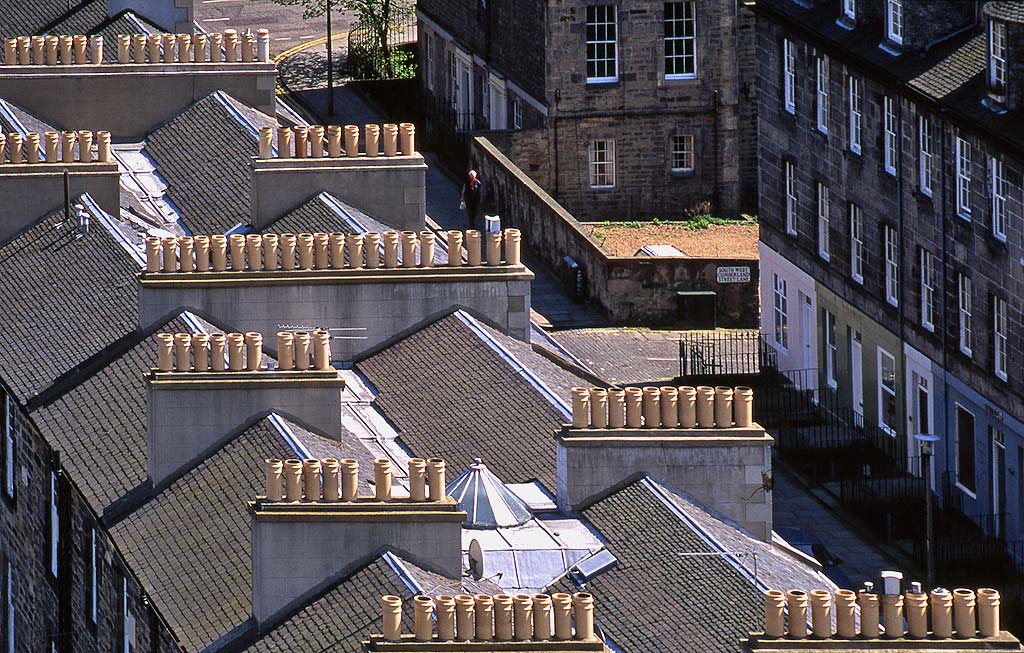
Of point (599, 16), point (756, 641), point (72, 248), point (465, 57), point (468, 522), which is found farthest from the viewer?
point (465, 57)

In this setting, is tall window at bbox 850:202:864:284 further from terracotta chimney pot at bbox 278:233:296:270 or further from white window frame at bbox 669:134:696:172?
terracotta chimney pot at bbox 278:233:296:270

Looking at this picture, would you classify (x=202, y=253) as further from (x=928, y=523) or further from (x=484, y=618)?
(x=484, y=618)

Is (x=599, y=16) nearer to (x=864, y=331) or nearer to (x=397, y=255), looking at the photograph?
(x=864, y=331)

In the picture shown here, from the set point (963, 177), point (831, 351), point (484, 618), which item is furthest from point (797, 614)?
point (831, 351)

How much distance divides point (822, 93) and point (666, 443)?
112 ft

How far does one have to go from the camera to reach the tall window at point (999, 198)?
72938mm

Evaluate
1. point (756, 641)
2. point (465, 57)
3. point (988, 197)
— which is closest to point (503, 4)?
point (465, 57)

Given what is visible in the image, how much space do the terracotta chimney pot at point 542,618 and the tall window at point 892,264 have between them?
37.3 meters

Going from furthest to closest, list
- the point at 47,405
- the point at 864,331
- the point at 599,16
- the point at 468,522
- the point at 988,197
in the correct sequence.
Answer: the point at 599,16 → the point at 864,331 → the point at 988,197 → the point at 47,405 → the point at 468,522

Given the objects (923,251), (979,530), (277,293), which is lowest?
(979,530)

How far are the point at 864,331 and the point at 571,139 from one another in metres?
24.2

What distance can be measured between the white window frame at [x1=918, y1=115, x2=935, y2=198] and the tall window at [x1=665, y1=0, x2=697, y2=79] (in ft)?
85.6

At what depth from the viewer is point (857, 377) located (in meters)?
82.8

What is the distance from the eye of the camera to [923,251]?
7825 centimetres
